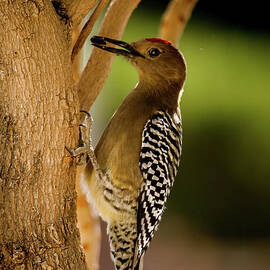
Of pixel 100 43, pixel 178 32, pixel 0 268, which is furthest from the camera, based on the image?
pixel 178 32

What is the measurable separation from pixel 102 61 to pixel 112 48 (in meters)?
0.12

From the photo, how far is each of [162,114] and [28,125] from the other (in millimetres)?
1257

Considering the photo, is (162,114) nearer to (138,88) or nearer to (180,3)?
(138,88)

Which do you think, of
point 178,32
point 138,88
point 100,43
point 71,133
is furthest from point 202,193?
point 71,133

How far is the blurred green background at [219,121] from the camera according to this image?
6.93 meters

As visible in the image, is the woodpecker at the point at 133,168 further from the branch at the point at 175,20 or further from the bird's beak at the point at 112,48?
the branch at the point at 175,20

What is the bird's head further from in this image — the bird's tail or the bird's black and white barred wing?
the bird's tail

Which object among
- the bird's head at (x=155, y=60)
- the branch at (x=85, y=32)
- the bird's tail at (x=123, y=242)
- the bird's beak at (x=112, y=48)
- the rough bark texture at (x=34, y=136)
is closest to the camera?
the rough bark texture at (x=34, y=136)

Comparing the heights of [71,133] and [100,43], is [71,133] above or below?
below

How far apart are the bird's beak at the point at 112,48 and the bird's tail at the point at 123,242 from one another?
44.9 inches

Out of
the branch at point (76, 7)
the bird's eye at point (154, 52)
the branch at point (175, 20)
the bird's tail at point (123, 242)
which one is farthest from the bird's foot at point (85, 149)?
the branch at point (175, 20)

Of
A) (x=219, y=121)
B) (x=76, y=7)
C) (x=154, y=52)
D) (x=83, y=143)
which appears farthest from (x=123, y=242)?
(x=219, y=121)

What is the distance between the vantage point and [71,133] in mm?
2834

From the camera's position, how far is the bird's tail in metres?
3.66
